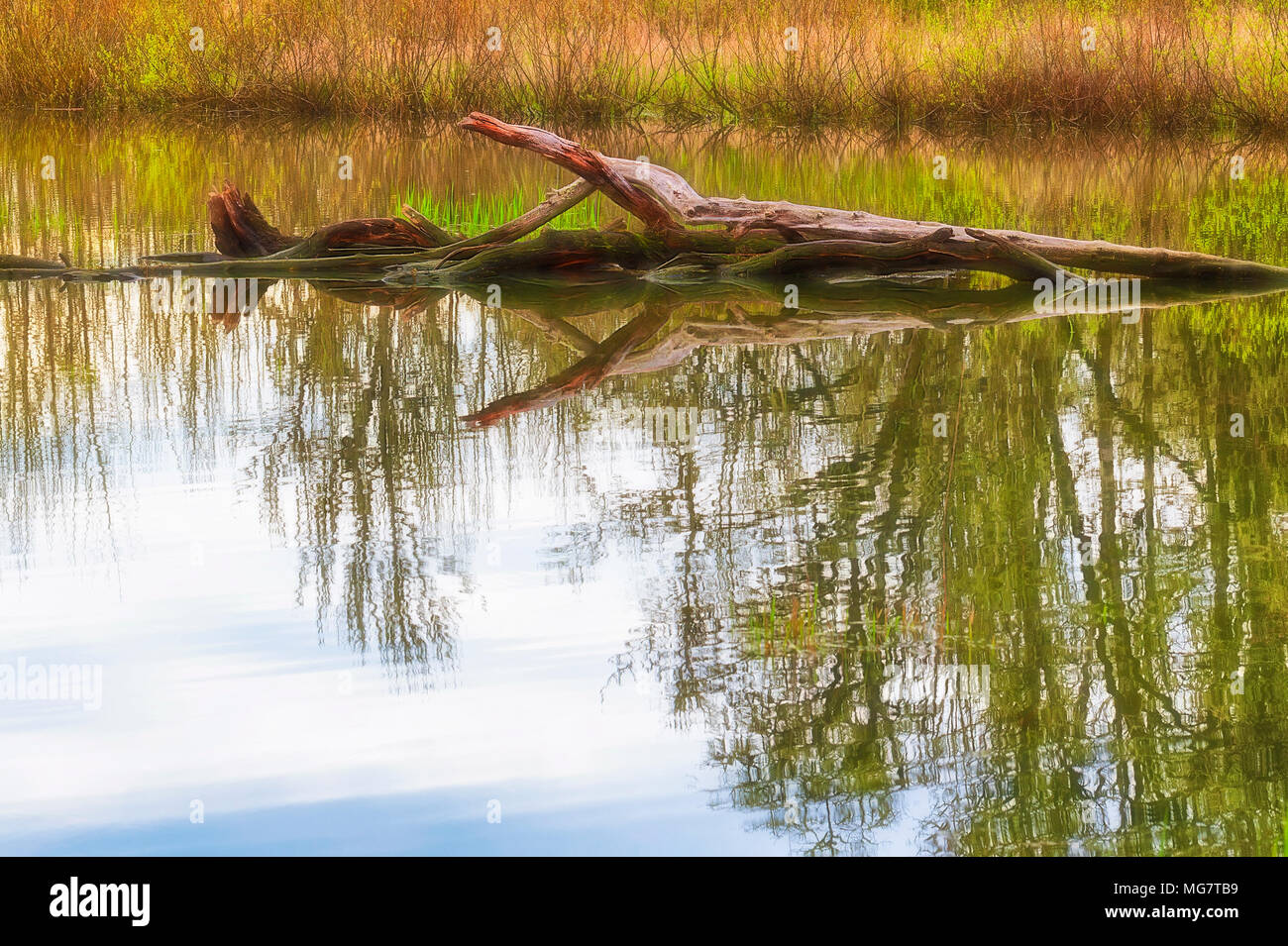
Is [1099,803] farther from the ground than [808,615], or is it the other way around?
[808,615]

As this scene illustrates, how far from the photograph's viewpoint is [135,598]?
4676 millimetres

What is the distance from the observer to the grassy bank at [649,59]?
19.5m

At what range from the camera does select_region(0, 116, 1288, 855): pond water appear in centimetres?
349

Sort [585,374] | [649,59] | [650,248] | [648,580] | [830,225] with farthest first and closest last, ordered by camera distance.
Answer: [649,59] < [650,248] < [830,225] < [585,374] < [648,580]

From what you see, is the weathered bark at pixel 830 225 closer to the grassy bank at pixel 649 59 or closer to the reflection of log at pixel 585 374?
the reflection of log at pixel 585 374

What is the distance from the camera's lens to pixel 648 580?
15.7ft

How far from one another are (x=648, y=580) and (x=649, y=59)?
17417mm

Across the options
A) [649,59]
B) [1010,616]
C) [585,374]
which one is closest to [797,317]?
[585,374]

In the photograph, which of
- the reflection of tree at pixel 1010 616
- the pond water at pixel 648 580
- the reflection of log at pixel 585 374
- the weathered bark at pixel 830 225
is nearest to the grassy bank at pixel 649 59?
the weathered bark at pixel 830 225

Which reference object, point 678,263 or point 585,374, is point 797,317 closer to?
point 678,263

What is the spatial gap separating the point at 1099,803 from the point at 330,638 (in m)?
2.01

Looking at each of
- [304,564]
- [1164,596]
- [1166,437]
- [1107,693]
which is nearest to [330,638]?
Result: [304,564]

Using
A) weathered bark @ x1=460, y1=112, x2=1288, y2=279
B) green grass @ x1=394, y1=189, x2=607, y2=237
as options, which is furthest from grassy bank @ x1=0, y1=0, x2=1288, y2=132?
weathered bark @ x1=460, y1=112, x2=1288, y2=279
